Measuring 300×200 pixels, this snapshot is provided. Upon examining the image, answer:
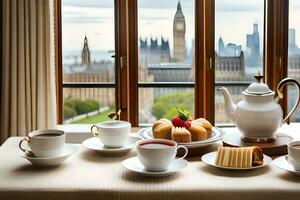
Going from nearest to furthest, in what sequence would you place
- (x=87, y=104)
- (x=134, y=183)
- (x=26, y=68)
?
1. (x=134, y=183)
2. (x=26, y=68)
3. (x=87, y=104)

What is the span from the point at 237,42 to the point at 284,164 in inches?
80.8

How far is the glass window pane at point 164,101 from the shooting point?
3754 millimetres

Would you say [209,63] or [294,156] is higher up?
[209,63]

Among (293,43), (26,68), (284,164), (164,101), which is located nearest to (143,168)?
(284,164)

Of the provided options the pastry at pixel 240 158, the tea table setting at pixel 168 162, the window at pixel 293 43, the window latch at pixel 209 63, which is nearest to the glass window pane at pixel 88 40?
the window latch at pixel 209 63

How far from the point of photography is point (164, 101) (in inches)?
148

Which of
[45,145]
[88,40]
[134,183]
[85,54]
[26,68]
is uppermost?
[88,40]

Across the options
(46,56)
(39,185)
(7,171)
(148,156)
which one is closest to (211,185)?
(148,156)

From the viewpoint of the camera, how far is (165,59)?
12.2 feet

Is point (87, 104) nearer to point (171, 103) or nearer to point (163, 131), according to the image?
point (171, 103)

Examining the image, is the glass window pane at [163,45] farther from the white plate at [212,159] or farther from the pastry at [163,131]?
the white plate at [212,159]

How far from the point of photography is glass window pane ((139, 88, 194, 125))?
12.3ft

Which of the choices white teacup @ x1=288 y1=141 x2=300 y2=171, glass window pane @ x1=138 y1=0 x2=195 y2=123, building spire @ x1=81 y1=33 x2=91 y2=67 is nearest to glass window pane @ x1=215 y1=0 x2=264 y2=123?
glass window pane @ x1=138 y1=0 x2=195 y2=123

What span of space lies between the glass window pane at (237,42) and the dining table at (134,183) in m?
1.97
